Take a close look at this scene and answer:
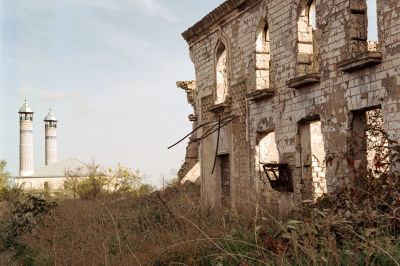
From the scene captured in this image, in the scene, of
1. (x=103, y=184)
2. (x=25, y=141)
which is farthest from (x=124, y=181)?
(x=25, y=141)

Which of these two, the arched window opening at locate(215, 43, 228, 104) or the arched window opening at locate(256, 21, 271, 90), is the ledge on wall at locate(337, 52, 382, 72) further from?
the arched window opening at locate(215, 43, 228, 104)

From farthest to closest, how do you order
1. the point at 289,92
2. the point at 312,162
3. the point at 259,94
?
1. the point at 259,94
2. the point at 289,92
3. the point at 312,162

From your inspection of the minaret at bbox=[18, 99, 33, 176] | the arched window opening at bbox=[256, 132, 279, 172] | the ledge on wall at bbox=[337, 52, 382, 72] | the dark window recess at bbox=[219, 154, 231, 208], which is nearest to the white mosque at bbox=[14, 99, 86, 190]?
the minaret at bbox=[18, 99, 33, 176]

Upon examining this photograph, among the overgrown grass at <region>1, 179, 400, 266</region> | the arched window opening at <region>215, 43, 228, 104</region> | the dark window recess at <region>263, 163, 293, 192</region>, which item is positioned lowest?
the overgrown grass at <region>1, 179, 400, 266</region>

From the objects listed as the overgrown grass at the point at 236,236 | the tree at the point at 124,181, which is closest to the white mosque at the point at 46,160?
the tree at the point at 124,181

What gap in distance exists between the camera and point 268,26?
1338 cm

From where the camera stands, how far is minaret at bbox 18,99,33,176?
67.8m

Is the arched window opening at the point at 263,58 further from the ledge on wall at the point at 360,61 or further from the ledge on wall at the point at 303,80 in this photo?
the ledge on wall at the point at 360,61

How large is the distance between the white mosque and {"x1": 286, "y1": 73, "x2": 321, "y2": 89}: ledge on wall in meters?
51.9

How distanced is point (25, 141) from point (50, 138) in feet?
21.5

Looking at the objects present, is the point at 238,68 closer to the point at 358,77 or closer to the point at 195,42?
the point at 195,42

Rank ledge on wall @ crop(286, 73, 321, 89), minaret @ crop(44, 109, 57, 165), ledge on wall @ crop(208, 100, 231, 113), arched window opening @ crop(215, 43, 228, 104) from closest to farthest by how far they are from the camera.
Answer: ledge on wall @ crop(286, 73, 321, 89) → ledge on wall @ crop(208, 100, 231, 113) → arched window opening @ crop(215, 43, 228, 104) → minaret @ crop(44, 109, 57, 165)

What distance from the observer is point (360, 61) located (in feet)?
31.7

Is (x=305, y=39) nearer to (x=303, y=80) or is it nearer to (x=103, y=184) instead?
(x=303, y=80)
